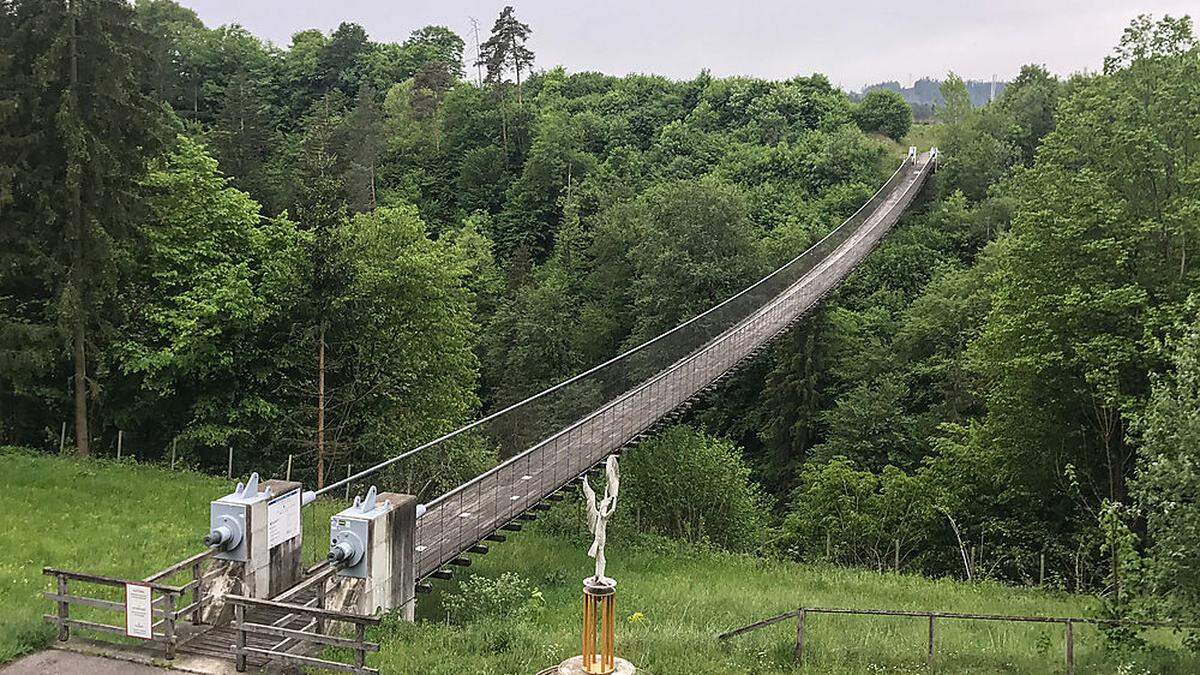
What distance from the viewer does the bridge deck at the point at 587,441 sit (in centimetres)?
1390

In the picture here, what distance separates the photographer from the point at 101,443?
25.8 m

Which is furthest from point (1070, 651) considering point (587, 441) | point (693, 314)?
point (693, 314)

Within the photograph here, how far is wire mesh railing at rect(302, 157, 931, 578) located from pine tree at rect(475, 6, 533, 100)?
3713 cm

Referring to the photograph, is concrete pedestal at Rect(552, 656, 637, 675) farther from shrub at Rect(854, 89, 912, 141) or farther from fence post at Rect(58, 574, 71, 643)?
shrub at Rect(854, 89, 912, 141)

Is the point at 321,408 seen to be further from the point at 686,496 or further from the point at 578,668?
the point at 578,668

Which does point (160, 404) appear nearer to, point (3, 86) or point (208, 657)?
point (3, 86)

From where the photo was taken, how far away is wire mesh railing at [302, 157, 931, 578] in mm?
14047

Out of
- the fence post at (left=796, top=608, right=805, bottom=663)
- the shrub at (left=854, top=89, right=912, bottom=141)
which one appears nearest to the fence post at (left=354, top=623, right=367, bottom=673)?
the fence post at (left=796, top=608, right=805, bottom=663)

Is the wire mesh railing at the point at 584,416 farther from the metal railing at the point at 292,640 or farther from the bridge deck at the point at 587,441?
the metal railing at the point at 292,640

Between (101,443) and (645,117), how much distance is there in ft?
137

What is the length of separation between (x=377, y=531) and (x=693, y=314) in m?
22.4

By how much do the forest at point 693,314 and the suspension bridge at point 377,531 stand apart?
108 inches

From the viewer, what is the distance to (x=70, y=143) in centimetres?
1862

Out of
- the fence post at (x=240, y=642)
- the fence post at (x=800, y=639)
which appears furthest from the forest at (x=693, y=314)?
the fence post at (x=240, y=642)
